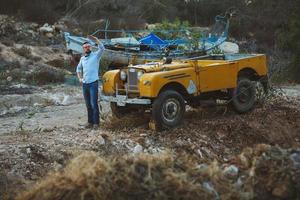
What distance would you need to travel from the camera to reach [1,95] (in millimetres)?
18188

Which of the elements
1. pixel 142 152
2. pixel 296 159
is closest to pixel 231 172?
pixel 296 159

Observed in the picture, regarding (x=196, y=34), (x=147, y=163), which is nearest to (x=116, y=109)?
(x=147, y=163)

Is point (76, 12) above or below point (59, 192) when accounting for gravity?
above

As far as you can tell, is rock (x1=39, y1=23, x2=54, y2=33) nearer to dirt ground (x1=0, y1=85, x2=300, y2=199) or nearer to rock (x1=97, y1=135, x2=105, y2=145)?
dirt ground (x1=0, y1=85, x2=300, y2=199)

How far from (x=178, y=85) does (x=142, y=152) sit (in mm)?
2467

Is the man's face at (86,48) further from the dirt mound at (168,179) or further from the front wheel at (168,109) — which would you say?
the dirt mound at (168,179)

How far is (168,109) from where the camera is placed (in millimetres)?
11148

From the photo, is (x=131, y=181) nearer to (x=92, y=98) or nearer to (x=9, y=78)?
(x=92, y=98)

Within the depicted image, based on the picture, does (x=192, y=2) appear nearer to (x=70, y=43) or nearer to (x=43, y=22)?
(x=43, y=22)

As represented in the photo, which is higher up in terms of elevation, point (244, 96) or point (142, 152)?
point (244, 96)

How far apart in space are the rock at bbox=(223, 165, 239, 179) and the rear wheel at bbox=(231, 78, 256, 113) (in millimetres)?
4620

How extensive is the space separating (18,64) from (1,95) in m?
5.07

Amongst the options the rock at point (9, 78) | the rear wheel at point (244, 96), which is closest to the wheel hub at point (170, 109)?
the rear wheel at point (244, 96)

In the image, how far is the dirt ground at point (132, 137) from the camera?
9.33 m
